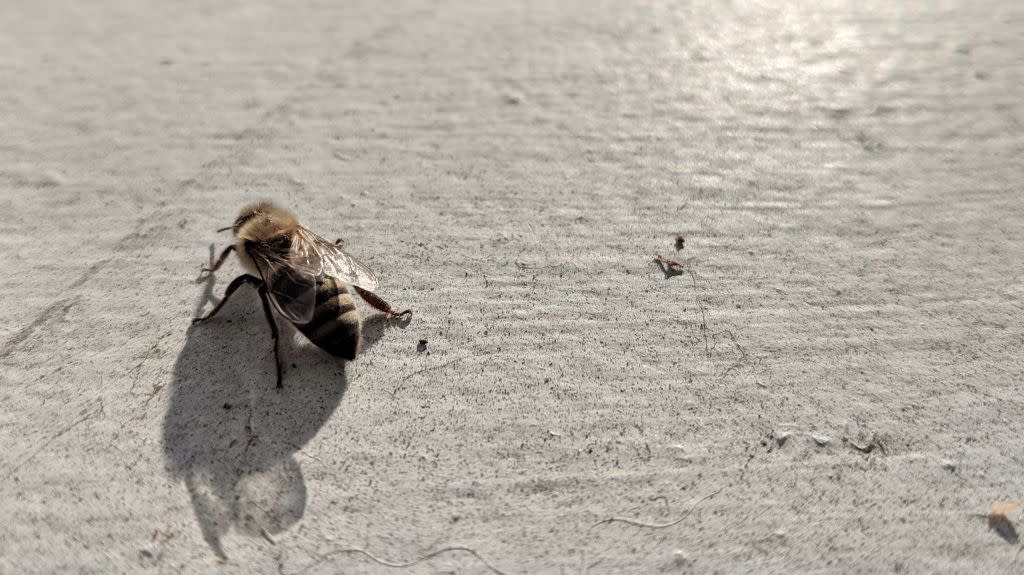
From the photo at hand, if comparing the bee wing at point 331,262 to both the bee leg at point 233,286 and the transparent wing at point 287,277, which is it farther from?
the bee leg at point 233,286

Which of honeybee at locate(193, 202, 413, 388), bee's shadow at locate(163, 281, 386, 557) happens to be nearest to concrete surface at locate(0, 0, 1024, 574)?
bee's shadow at locate(163, 281, 386, 557)

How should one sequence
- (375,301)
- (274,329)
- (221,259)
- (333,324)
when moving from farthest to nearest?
1. (221,259)
2. (375,301)
3. (274,329)
4. (333,324)

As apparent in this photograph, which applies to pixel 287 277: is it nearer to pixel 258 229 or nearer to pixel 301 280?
pixel 301 280

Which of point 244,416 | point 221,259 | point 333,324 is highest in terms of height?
point 333,324

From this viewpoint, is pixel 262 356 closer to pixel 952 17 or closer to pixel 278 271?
pixel 278 271

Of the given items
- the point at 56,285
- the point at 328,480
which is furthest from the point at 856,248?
the point at 56,285

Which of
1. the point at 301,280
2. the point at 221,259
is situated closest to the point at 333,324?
the point at 301,280

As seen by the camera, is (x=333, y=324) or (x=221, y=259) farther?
(x=221, y=259)

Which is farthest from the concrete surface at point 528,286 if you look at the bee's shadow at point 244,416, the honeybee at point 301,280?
the honeybee at point 301,280
